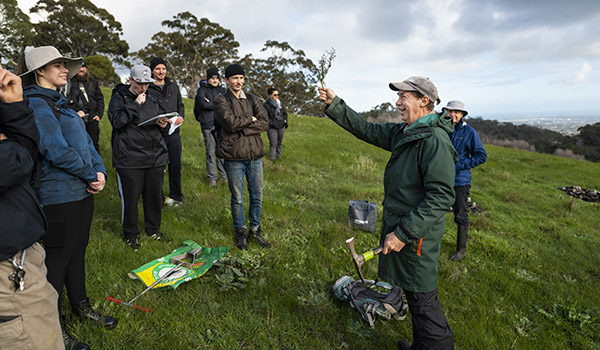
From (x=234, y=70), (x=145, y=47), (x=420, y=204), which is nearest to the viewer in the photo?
(x=420, y=204)

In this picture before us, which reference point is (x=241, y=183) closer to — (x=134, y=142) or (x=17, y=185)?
(x=134, y=142)

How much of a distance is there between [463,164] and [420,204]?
2982mm

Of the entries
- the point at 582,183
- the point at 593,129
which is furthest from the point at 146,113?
the point at 593,129

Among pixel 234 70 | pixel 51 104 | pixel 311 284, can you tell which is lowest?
pixel 311 284

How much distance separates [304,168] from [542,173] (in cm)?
1230

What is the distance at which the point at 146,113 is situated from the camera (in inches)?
176

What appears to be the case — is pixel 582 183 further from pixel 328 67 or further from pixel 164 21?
pixel 164 21

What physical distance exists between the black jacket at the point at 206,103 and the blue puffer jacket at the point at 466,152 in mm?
5157

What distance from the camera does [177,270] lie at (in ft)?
12.4

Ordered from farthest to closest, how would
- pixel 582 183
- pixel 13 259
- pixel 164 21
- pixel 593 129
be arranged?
1. pixel 593 129
2. pixel 164 21
3. pixel 582 183
4. pixel 13 259

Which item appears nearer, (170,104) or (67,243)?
(67,243)

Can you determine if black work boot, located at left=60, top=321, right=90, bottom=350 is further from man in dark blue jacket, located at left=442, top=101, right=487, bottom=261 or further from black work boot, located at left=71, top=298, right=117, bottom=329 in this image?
man in dark blue jacket, located at left=442, top=101, right=487, bottom=261

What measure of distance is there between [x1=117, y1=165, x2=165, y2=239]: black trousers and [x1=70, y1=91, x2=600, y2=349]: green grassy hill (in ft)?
0.97

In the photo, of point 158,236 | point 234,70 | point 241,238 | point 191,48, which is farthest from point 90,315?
point 191,48
